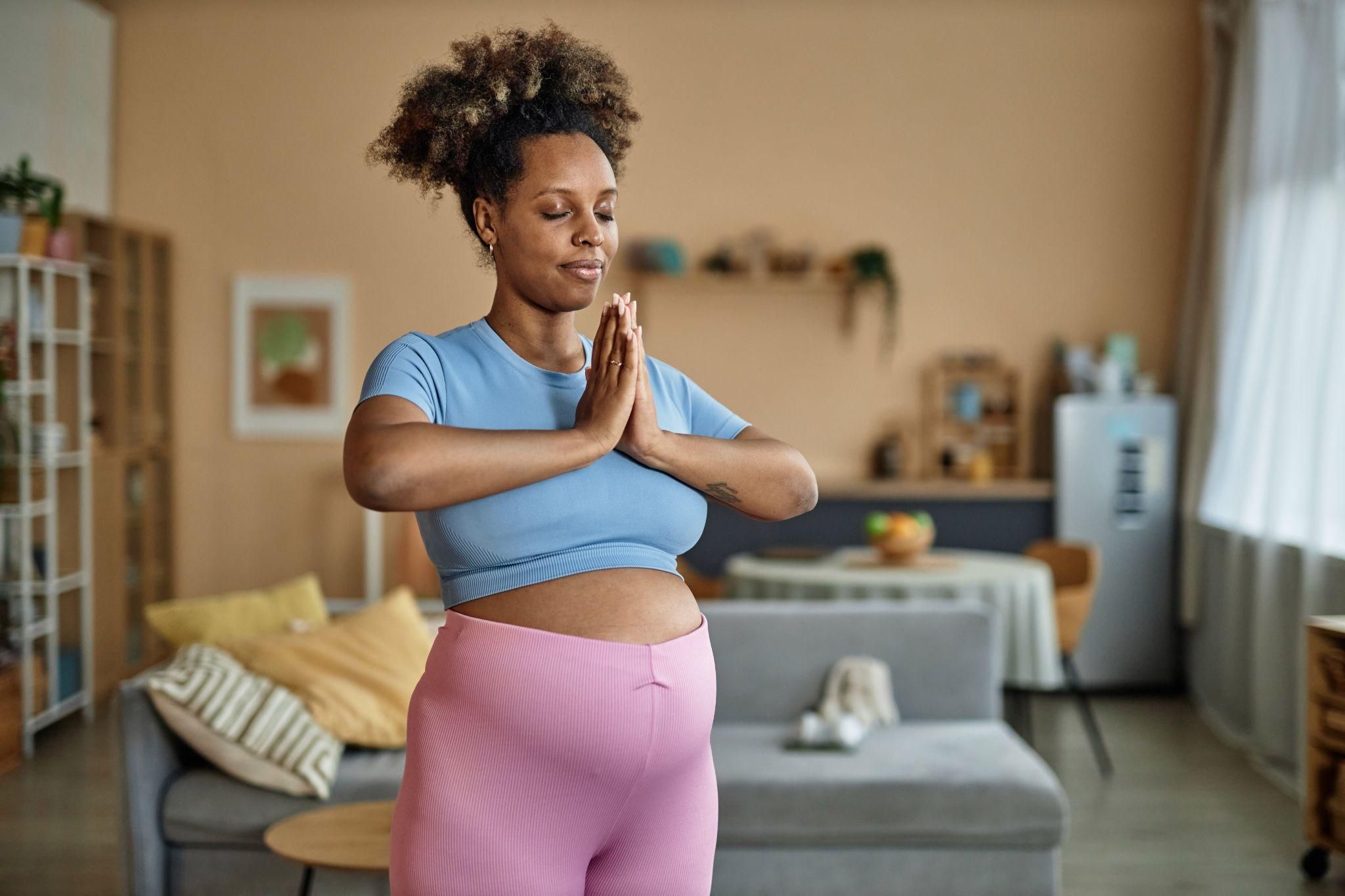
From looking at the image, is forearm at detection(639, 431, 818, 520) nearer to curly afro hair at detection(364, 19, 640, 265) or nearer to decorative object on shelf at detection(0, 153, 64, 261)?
curly afro hair at detection(364, 19, 640, 265)

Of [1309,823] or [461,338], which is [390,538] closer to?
[1309,823]

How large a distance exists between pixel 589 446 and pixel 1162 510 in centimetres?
538

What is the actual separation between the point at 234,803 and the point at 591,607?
214 centimetres

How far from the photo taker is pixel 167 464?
662 centimetres

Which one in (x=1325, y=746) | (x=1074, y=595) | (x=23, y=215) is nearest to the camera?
(x=1325, y=746)

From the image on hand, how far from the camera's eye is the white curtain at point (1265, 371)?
4.39 metres

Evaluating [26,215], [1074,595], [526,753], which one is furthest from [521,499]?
[26,215]

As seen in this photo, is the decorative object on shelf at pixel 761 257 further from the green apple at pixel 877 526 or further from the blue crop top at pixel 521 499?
the blue crop top at pixel 521 499

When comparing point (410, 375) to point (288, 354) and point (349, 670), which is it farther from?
point (288, 354)

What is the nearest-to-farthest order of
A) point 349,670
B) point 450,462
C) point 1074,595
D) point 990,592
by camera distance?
point 450,462
point 349,670
point 990,592
point 1074,595

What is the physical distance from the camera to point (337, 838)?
8.32 feet

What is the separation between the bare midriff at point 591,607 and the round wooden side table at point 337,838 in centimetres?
132

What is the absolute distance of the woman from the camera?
1198mm

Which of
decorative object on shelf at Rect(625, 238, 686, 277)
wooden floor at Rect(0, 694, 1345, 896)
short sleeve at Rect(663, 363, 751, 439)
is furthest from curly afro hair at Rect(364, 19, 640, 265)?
decorative object on shelf at Rect(625, 238, 686, 277)
